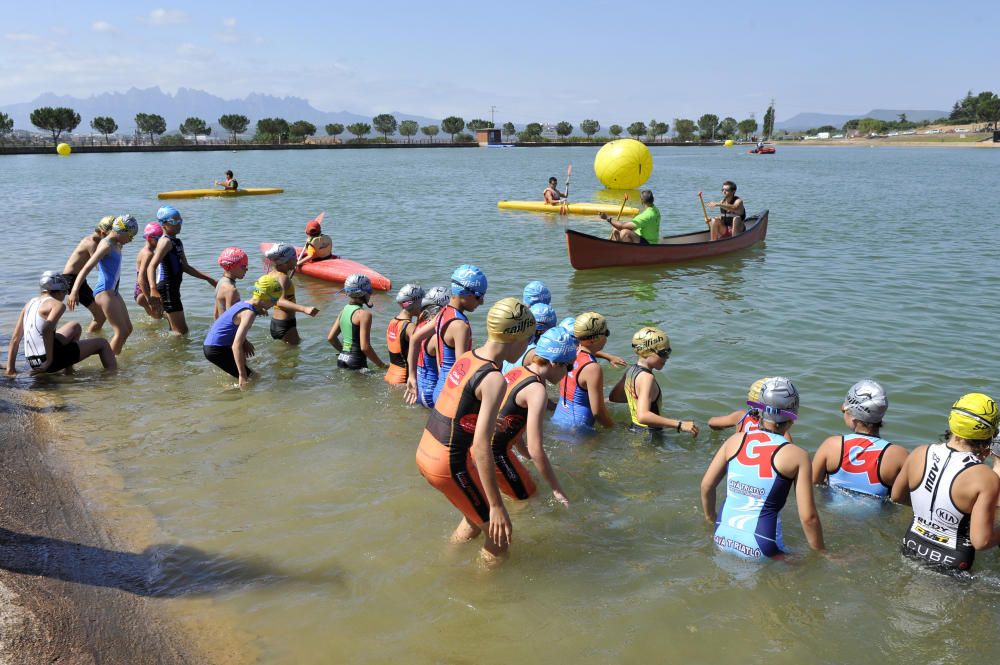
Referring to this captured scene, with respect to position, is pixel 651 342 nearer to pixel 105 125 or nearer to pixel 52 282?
pixel 52 282

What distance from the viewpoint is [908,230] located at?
2238 centimetres

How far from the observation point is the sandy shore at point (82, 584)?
12.6ft

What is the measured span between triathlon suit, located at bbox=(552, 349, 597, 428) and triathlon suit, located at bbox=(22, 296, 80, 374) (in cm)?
622

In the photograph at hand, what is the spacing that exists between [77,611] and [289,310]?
18.6ft

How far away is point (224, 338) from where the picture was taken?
8.30 m

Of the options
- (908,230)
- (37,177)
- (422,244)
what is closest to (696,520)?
(422,244)

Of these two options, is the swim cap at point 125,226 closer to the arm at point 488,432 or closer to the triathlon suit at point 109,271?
the triathlon suit at point 109,271

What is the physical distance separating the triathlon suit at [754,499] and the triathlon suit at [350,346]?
5.25 m

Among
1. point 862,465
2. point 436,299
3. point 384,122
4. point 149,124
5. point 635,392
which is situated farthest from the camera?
point 384,122

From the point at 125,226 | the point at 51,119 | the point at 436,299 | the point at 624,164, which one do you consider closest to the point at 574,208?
the point at 624,164

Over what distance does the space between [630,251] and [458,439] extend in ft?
42.8

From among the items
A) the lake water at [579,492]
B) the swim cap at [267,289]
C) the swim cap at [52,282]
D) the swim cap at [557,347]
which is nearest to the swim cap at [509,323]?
the swim cap at [557,347]

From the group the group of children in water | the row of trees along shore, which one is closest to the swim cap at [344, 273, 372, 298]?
the group of children in water

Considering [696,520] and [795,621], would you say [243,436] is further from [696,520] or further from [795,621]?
[795,621]
